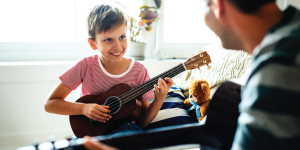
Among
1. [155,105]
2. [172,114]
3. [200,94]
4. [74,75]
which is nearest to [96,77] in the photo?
[74,75]

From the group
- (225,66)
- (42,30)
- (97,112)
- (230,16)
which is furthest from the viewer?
(42,30)

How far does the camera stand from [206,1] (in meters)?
0.59

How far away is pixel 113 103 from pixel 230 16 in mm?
738

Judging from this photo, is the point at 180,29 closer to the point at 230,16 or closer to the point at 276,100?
the point at 230,16

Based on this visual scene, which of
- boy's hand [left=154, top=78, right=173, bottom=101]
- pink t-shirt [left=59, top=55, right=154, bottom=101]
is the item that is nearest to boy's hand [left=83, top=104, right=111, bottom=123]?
pink t-shirt [left=59, top=55, right=154, bottom=101]

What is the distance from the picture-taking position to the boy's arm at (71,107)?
41.6 inches

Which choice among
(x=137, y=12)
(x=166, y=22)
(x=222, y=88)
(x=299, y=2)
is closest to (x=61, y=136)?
(x=137, y=12)

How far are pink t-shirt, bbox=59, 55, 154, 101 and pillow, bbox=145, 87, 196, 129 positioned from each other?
9.9 inches

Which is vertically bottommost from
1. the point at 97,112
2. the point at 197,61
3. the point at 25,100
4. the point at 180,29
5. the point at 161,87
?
the point at 25,100

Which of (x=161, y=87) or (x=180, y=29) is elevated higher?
(x=180, y=29)

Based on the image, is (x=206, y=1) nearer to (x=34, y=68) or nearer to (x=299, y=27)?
(x=299, y=27)

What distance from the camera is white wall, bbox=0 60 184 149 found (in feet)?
5.81

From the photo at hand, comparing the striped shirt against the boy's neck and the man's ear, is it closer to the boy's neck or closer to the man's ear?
the man's ear

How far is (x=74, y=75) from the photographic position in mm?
1161
